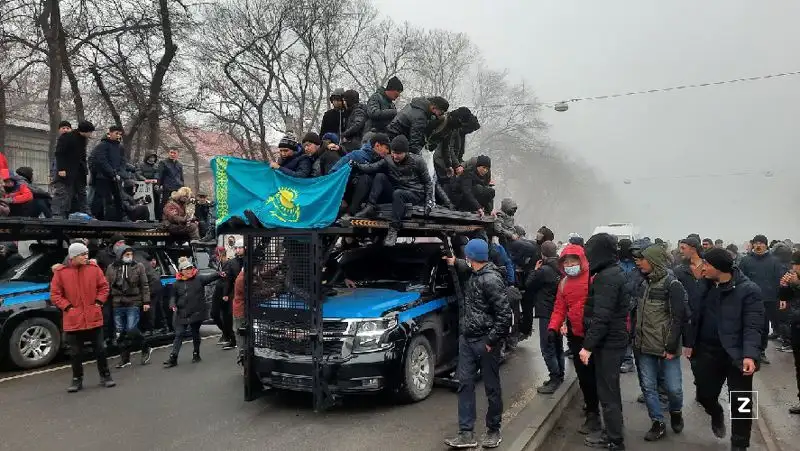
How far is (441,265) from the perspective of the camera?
7660 millimetres

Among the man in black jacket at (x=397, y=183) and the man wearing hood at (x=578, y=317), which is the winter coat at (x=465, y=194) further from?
the man wearing hood at (x=578, y=317)

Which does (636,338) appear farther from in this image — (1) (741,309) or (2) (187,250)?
(2) (187,250)

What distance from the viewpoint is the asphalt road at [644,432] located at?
5293 mm

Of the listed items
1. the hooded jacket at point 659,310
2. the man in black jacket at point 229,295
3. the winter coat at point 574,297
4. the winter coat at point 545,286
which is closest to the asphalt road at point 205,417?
the winter coat at point 545,286

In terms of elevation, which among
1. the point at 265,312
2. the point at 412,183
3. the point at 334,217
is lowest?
the point at 265,312

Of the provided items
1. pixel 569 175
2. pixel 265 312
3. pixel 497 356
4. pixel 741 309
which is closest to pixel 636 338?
pixel 741 309

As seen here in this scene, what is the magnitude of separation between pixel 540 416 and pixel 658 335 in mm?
1447

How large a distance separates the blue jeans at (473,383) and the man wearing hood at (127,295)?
5.90 metres

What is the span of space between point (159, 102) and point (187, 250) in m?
9.79

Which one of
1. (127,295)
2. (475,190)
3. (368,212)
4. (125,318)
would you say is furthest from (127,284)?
(475,190)

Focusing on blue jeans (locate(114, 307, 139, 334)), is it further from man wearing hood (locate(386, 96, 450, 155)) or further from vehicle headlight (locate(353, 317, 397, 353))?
man wearing hood (locate(386, 96, 450, 155))

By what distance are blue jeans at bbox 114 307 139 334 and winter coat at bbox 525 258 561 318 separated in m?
6.12

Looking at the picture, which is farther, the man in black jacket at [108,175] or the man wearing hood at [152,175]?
the man wearing hood at [152,175]

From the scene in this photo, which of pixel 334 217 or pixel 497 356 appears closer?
pixel 497 356
